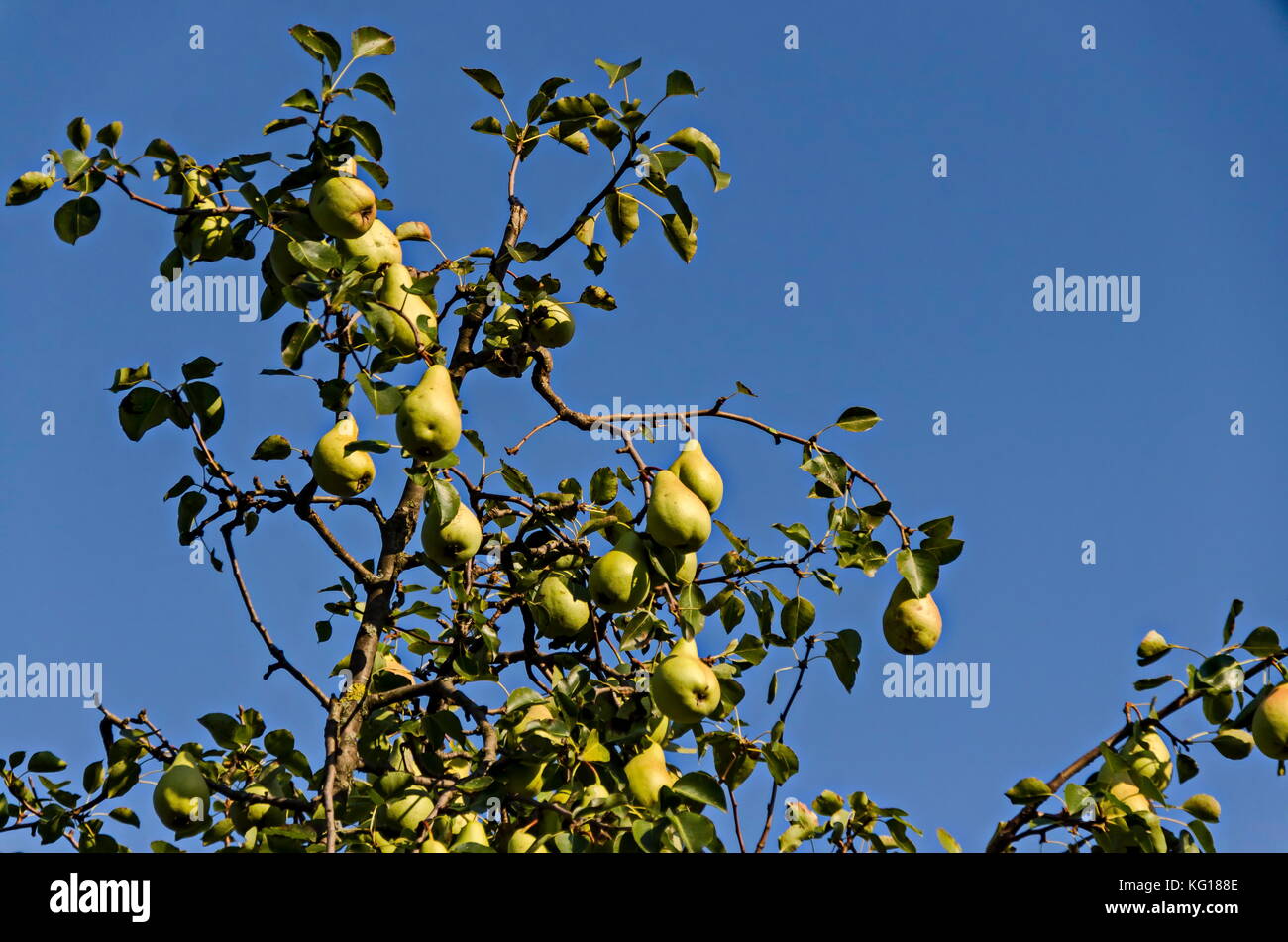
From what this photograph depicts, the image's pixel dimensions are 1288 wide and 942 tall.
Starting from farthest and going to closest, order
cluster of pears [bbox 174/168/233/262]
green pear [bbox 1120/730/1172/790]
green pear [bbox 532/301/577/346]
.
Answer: green pear [bbox 532/301/577/346] < cluster of pears [bbox 174/168/233/262] < green pear [bbox 1120/730/1172/790]

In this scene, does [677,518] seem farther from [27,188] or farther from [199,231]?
[27,188]

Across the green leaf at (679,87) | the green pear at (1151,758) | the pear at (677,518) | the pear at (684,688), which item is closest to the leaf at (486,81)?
the green leaf at (679,87)

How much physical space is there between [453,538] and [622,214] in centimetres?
98

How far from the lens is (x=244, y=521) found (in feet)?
10.9

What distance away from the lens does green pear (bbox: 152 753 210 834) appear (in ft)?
10.2

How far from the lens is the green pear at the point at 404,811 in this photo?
3.05 metres

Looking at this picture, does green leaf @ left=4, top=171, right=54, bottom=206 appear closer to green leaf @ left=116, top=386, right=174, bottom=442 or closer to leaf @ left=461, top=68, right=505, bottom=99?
green leaf @ left=116, top=386, right=174, bottom=442

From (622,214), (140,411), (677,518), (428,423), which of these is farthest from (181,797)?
(622,214)

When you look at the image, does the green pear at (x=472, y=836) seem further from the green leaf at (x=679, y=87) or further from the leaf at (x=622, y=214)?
the green leaf at (x=679, y=87)

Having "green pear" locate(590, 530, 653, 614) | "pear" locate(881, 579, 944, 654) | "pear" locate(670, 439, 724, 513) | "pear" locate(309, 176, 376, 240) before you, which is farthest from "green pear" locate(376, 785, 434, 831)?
"pear" locate(309, 176, 376, 240)

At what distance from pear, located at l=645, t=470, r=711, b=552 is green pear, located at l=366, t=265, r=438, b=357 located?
28.0 inches
